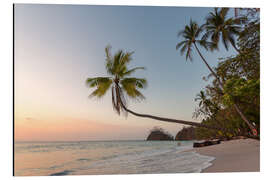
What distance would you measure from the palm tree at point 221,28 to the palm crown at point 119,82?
1787 mm

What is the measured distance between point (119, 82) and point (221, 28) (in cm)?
265

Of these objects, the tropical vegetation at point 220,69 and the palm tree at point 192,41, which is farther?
the palm tree at point 192,41

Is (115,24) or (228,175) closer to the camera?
(228,175)

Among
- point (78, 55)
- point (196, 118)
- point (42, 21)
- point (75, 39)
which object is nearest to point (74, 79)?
point (78, 55)

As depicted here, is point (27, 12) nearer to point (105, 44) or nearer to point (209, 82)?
point (105, 44)

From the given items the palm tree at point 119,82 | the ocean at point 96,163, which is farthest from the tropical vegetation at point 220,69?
the ocean at point 96,163

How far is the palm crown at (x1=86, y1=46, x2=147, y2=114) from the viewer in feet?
10.3

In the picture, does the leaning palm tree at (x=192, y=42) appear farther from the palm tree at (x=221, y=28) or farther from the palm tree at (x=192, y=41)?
the palm tree at (x=221, y=28)

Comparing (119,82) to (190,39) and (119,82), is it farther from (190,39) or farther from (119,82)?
(190,39)

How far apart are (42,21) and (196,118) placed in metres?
3.22

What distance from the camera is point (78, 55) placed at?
3.63 metres

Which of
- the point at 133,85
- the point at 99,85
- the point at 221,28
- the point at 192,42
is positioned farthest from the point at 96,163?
the point at 221,28

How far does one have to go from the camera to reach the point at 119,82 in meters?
3.19

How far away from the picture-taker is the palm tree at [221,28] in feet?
12.9
